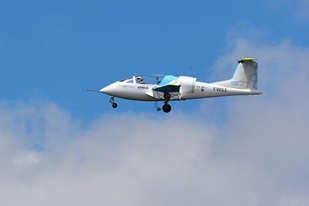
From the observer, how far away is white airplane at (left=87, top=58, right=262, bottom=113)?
5851 inches

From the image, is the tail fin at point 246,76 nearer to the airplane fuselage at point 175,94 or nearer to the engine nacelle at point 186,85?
the airplane fuselage at point 175,94

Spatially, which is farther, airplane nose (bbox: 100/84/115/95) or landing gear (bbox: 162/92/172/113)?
airplane nose (bbox: 100/84/115/95)

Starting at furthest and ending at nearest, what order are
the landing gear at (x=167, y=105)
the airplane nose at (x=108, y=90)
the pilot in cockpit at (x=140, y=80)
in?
the airplane nose at (x=108, y=90)
the pilot in cockpit at (x=140, y=80)
the landing gear at (x=167, y=105)

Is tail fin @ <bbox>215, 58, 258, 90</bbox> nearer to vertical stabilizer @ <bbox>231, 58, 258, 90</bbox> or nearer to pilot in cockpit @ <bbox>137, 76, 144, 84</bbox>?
vertical stabilizer @ <bbox>231, 58, 258, 90</bbox>

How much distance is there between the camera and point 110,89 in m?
150

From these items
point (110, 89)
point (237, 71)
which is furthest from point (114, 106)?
point (237, 71)

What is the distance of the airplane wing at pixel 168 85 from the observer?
14775cm

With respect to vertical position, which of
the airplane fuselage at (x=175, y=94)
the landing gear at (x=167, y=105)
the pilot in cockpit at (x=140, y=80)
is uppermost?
the pilot in cockpit at (x=140, y=80)

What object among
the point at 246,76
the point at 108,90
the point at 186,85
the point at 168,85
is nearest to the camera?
the point at 168,85

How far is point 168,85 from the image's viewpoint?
148 m

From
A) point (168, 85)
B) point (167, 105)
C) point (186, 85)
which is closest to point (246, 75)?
point (186, 85)

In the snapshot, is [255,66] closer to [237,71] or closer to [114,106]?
[237,71]

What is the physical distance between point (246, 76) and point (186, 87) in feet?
18.2

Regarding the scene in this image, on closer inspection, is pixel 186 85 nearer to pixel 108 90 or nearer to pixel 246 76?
pixel 246 76
